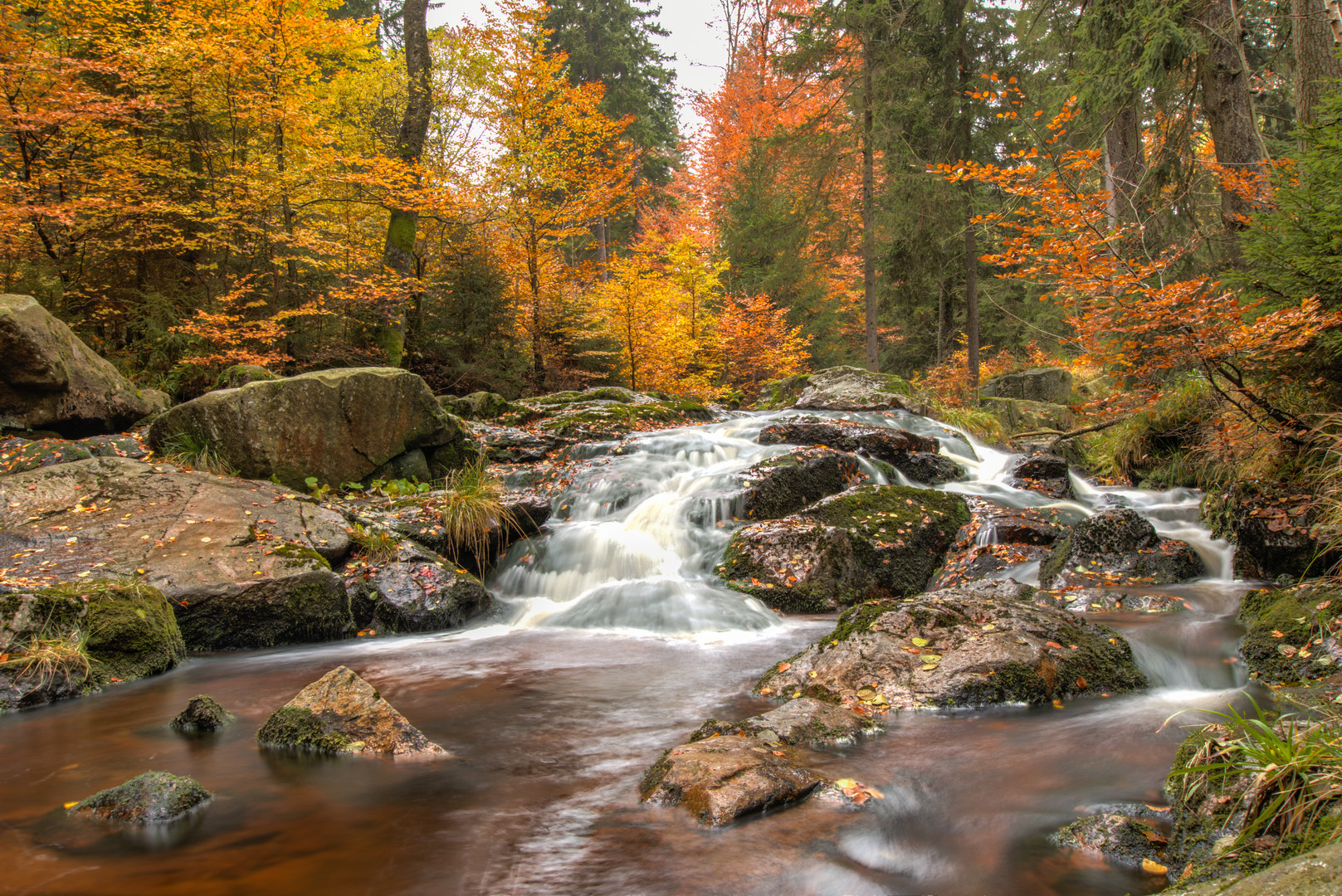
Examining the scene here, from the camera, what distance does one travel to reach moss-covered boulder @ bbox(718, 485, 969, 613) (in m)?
7.30

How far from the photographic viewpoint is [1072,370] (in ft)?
69.4

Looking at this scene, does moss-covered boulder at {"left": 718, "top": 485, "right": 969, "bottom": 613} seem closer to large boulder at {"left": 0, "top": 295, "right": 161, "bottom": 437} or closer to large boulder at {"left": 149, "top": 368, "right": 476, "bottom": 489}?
large boulder at {"left": 149, "top": 368, "right": 476, "bottom": 489}

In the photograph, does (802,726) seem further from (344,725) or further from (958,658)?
(344,725)

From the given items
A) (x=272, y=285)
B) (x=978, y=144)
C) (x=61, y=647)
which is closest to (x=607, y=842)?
(x=61, y=647)

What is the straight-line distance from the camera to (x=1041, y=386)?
18.1 metres

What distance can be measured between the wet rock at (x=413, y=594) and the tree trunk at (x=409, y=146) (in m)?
7.63

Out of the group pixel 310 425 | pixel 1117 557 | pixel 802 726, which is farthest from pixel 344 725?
pixel 1117 557

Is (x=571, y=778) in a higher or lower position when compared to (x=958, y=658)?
lower

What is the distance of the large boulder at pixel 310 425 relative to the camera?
796 centimetres

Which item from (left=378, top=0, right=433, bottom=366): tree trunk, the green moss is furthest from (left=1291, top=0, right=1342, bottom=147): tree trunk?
(left=378, top=0, right=433, bottom=366): tree trunk

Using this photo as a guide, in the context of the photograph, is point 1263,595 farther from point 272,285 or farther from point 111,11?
point 111,11

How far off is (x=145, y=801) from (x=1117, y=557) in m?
7.97

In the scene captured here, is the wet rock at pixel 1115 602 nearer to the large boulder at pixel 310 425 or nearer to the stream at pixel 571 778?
the stream at pixel 571 778

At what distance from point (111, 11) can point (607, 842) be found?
15464 millimetres
